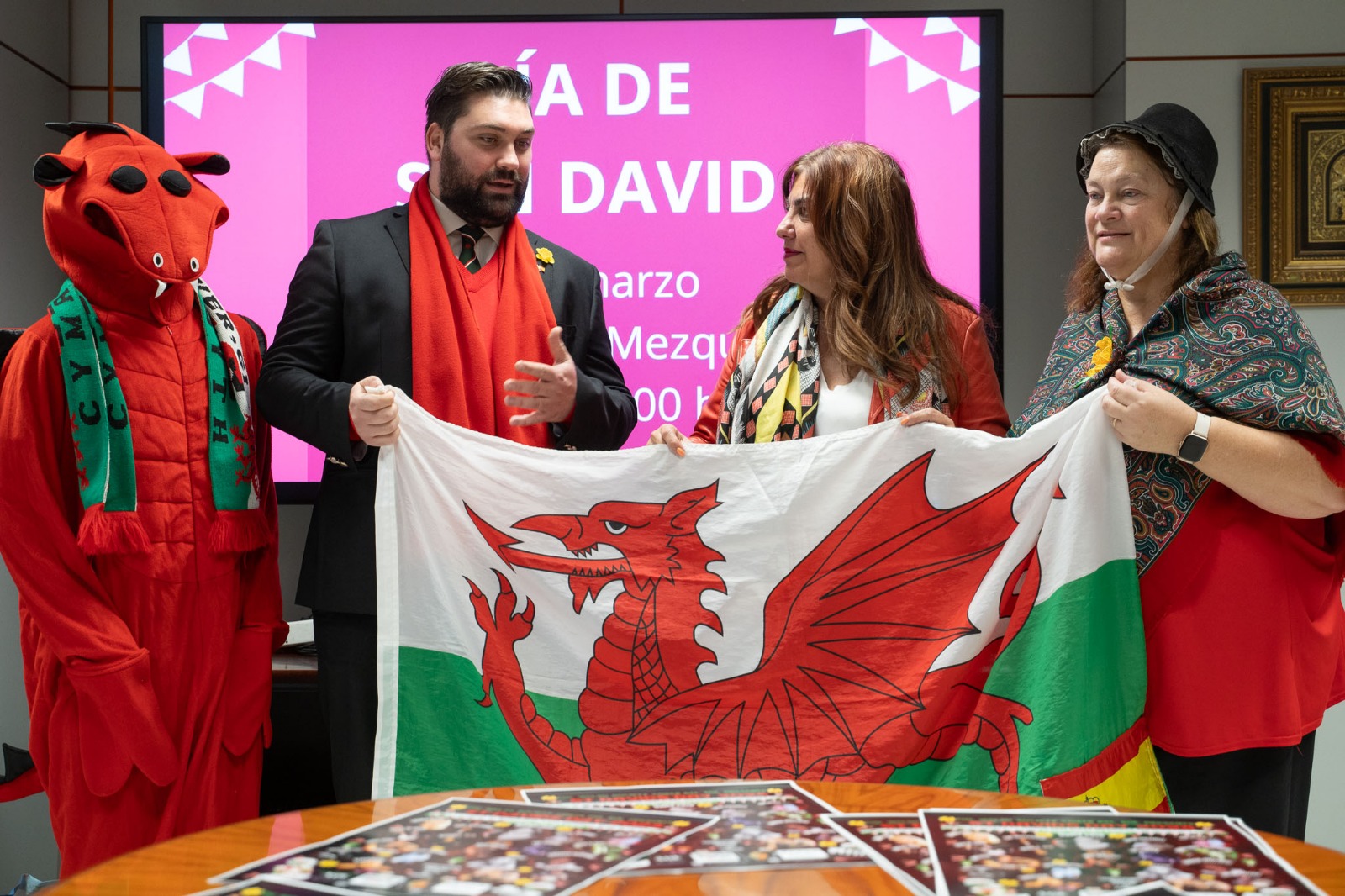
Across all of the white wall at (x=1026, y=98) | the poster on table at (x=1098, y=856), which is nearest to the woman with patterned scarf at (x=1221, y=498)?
the poster on table at (x=1098, y=856)

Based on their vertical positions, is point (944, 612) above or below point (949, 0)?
below

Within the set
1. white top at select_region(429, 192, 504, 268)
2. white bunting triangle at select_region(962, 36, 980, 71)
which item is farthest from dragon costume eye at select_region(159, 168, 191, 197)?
white bunting triangle at select_region(962, 36, 980, 71)

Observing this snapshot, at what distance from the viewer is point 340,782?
225 cm

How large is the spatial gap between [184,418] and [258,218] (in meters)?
1.35

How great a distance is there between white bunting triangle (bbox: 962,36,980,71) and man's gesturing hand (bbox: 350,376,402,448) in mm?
2108

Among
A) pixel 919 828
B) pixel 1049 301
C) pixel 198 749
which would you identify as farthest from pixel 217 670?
pixel 1049 301

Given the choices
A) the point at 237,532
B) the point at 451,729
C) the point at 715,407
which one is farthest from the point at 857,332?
the point at 237,532

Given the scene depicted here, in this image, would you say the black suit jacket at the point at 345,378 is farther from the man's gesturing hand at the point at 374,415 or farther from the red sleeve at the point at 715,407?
the red sleeve at the point at 715,407

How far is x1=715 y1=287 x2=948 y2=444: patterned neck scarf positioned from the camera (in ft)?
7.41

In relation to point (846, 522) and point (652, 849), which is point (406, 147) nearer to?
point (846, 522)

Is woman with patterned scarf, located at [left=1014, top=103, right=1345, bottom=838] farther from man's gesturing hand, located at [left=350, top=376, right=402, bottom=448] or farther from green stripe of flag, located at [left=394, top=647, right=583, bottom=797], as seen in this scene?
man's gesturing hand, located at [left=350, top=376, right=402, bottom=448]

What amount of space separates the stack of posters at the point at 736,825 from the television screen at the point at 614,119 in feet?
7.55

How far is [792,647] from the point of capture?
6.73ft

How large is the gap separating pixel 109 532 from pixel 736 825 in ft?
4.70
